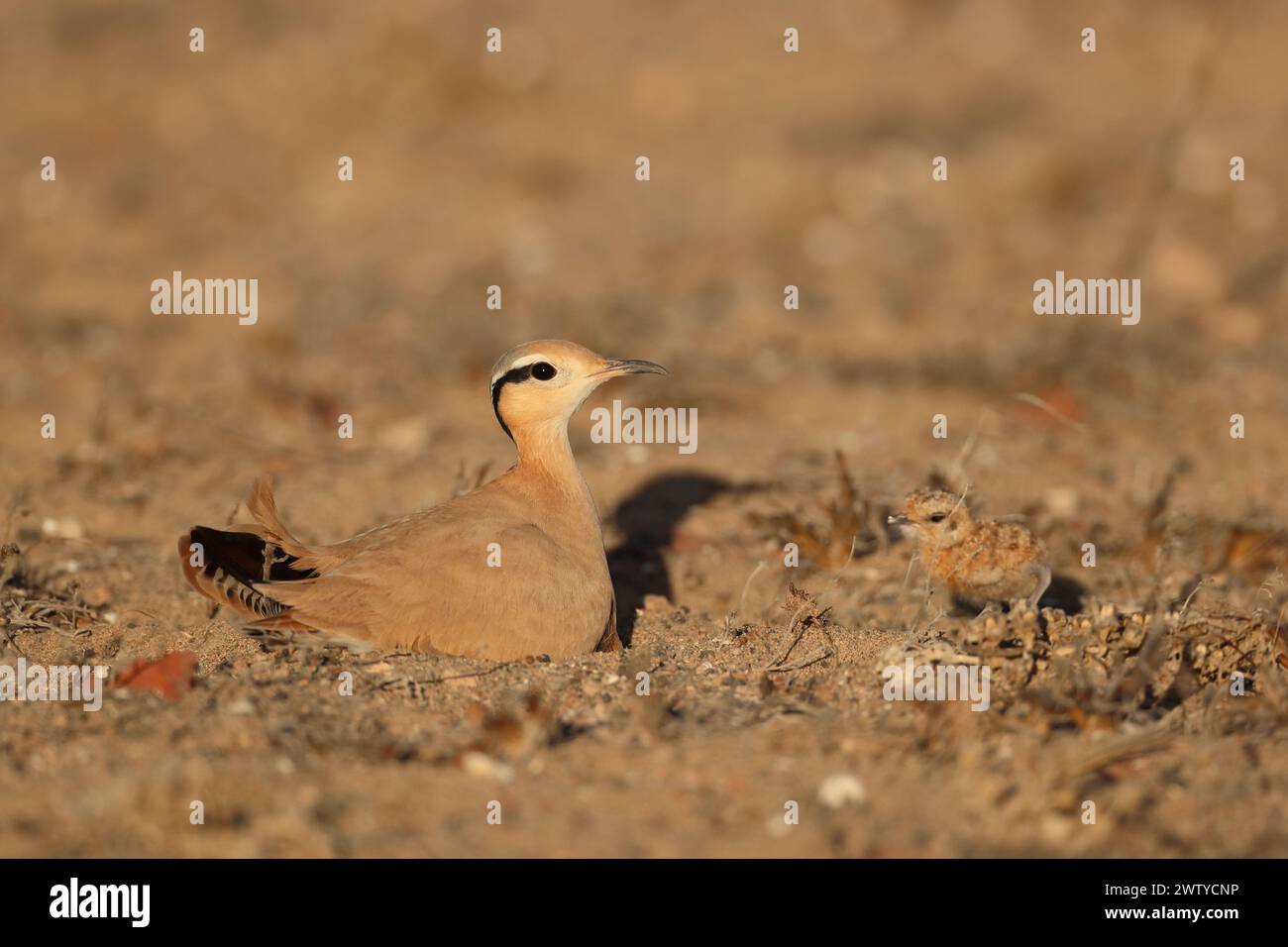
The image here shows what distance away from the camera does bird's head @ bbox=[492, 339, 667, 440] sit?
540cm

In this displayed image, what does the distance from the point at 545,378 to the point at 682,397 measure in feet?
12.3

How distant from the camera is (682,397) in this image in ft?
30.0

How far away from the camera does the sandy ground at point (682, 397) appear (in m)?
4.02

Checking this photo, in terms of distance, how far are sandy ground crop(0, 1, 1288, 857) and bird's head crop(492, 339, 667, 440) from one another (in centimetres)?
98

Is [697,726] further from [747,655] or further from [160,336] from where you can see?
[160,336]

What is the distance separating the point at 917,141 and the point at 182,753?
461 inches
